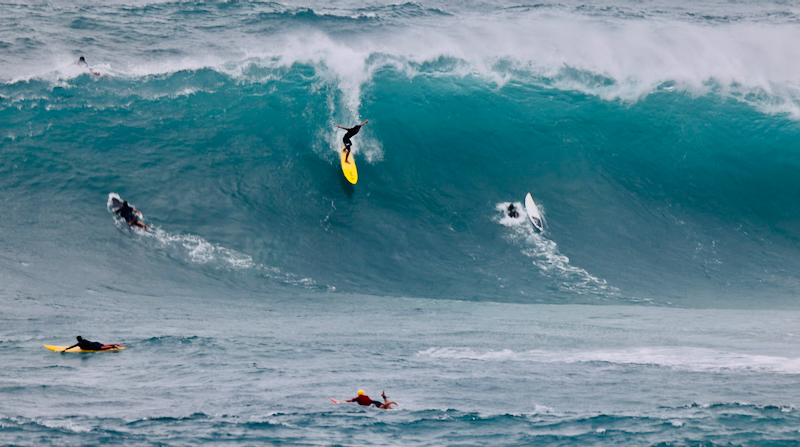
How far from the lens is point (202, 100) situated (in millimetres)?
23078

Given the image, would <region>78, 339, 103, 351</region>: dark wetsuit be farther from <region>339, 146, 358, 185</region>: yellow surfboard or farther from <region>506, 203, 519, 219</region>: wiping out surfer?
<region>506, 203, 519, 219</region>: wiping out surfer

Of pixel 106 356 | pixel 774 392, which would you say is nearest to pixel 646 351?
pixel 774 392

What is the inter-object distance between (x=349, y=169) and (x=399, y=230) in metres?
3.01

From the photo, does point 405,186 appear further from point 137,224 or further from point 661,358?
point 661,358

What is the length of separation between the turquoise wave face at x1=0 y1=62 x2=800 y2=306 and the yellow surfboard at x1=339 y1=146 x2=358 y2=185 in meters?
0.32

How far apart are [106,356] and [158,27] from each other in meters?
22.8

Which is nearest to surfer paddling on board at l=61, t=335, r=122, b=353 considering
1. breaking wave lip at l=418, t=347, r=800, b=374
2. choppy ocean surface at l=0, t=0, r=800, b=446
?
choppy ocean surface at l=0, t=0, r=800, b=446

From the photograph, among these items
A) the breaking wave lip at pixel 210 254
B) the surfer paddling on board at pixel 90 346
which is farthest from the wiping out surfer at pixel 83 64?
the surfer paddling on board at pixel 90 346

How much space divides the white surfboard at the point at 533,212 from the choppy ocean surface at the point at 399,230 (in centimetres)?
30

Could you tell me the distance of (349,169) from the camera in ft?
67.9

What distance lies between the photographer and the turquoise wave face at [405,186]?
17641 millimetres

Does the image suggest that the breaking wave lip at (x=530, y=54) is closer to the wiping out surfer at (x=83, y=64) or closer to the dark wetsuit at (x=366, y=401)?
the wiping out surfer at (x=83, y=64)

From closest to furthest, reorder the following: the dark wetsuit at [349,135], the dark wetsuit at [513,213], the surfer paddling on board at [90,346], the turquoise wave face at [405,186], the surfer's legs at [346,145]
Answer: the surfer paddling on board at [90,346]
the turquoise wave face at [405,186]
the dark wetsuit at [513,213]
the dark wetsuit at [349,135]
the surfer's legs at [346,145]

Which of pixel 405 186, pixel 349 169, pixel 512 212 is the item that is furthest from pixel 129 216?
pixel 512 212
